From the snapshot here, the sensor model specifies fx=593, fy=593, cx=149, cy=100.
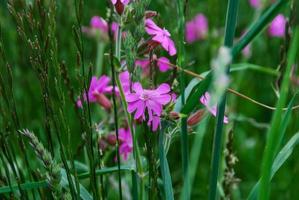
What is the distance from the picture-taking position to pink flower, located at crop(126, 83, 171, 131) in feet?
3.06

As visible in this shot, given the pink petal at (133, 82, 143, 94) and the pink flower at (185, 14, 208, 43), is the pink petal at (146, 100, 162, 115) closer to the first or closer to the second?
the pink petal at (133, 82, 143, 94)

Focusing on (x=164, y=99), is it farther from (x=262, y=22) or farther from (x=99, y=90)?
(x=99, y=90)

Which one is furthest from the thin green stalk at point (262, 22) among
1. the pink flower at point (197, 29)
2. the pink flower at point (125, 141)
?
the pink flower at point (197, 29)

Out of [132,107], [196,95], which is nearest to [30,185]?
[132,107]

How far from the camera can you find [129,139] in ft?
4.28

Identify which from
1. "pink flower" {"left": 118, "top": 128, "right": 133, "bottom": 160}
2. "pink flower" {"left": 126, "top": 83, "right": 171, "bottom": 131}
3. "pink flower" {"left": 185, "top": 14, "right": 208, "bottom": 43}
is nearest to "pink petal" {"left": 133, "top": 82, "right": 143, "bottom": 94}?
"pink flower" {"left": 126, "top": 83, "right": 171, "bottom": 131}

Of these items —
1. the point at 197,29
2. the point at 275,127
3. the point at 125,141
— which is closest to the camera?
the point at 275,127

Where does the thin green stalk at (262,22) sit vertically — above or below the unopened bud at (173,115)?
above

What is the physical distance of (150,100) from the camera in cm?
94

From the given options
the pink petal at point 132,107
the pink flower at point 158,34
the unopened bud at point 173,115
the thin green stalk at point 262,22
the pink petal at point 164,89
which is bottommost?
the unopened bud at point 173,115

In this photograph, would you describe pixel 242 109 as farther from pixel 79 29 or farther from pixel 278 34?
pixel 79 29

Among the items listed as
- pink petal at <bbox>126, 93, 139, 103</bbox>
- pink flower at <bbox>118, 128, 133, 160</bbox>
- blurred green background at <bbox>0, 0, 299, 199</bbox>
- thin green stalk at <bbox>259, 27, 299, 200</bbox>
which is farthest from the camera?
blurred green background at <bbox>0, 0, 299, 199</bbox>

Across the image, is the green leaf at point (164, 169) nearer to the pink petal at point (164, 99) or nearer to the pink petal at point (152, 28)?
the pink petal at point (164, 99)

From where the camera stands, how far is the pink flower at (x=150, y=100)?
3.06 ft
